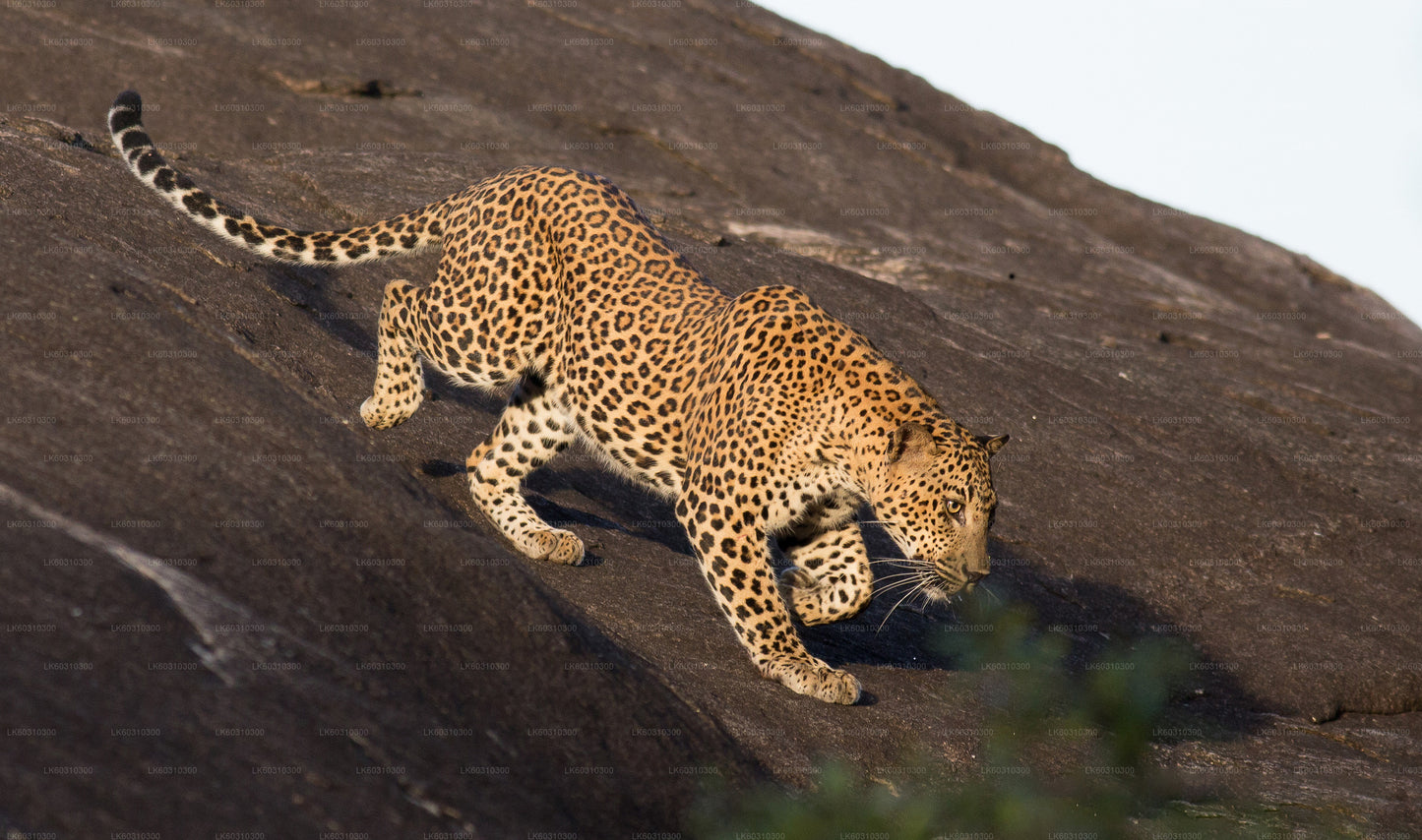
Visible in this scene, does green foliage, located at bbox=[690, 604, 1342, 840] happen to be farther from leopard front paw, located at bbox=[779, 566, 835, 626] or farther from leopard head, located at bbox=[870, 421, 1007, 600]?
leopard front paw, located at bbox=[779, 566, 835, 626]

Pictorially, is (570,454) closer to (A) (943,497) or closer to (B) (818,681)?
(B) (818,681)

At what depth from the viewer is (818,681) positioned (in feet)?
24.9

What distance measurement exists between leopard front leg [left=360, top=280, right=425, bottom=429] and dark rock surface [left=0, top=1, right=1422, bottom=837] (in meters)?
0.25

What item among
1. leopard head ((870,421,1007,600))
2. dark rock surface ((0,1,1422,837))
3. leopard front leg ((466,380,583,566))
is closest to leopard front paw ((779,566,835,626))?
dark rock surface ((0,1,1422,837))

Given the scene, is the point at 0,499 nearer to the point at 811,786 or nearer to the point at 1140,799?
the point at 811,786

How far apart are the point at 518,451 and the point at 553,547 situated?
935 millimetres

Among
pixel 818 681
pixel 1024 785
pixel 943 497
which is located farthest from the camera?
pixel 818 681

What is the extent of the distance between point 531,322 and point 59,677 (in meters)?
4.96

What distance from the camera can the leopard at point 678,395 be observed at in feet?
24.8

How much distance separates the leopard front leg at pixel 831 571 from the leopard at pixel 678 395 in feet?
0.05

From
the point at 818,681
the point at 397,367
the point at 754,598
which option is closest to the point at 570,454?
the point at 397,367

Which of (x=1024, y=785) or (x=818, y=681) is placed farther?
(x=818, y=681)

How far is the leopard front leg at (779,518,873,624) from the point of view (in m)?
8.38

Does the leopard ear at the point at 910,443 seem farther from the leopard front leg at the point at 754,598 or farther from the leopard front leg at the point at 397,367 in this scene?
the leopard front leg at the point at 397,367
